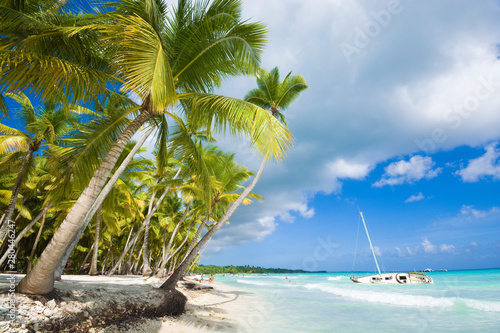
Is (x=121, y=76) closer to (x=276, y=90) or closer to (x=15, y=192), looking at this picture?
(x=15, y=192)

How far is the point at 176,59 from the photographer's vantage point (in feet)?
19.2

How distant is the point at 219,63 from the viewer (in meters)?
6.02

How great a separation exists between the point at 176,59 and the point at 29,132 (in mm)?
8245

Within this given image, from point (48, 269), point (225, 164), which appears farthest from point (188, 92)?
point (225, 164)

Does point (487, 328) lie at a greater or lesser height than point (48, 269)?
lesser

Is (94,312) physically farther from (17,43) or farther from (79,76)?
(17,43)

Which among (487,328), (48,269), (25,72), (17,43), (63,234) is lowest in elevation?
(487,328)

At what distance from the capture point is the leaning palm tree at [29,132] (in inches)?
345

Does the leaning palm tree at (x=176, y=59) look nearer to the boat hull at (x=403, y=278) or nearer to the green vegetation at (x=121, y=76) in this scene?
the green vegetation at (x=121, y=76)

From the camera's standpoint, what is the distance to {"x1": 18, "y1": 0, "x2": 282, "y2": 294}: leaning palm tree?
4227 mm

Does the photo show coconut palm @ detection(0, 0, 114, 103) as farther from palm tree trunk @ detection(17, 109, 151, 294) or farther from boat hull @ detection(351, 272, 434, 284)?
boat hull @ detection(351, 272, 434, 284)

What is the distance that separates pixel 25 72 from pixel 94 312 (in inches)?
186

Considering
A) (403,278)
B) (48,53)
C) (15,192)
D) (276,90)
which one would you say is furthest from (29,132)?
(403,278)

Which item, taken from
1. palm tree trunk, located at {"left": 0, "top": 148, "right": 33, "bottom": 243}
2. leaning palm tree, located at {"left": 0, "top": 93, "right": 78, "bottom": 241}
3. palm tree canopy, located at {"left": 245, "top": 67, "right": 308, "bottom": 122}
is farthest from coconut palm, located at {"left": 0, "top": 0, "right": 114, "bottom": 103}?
palm tree canopy, located at {"left": 245, "top": 67, "right": 308, "bottom": 122}
